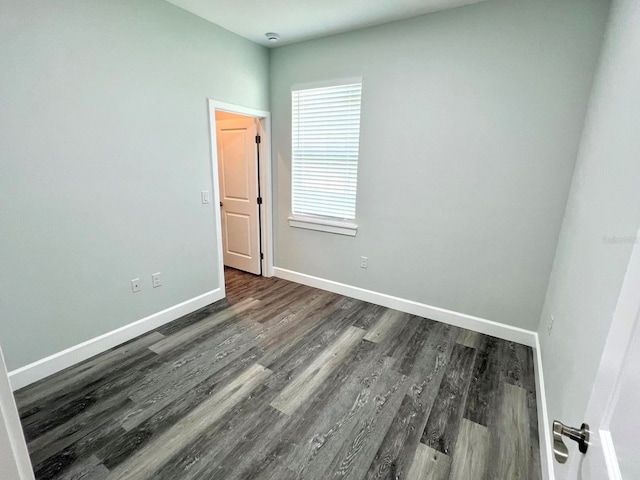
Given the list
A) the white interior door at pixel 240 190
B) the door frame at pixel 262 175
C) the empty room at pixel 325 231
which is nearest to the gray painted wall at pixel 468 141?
the empty room at pixel 325 231

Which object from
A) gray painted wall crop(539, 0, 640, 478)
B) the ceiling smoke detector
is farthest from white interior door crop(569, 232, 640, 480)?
the ceiling smoke detector

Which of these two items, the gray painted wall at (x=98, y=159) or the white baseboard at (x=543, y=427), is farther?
the gray painted wall at (x=98, y=159)

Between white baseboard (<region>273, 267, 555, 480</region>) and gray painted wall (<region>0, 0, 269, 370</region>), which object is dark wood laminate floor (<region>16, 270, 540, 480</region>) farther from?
gray painted wall (<region>0, 0, 269, 370</region>)

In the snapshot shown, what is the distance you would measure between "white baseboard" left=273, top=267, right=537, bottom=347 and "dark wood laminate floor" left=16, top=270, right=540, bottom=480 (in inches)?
3.8

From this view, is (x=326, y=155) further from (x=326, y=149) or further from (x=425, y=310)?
(x=425, y=310)

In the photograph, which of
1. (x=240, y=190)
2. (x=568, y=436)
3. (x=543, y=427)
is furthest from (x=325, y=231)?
(x=568, y=436)

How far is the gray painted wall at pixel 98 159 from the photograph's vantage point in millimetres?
1915

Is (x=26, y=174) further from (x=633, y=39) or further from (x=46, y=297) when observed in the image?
(x=633, y=39)

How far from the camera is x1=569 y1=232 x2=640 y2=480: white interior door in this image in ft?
1.54

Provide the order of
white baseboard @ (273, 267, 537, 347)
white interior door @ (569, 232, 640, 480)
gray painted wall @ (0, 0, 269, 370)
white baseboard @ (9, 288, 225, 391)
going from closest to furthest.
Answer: white interior door @ (569, 232, 640, 480)
gray painted wall @ (0, 0, 269, 370)
white baseboard @ (9, 288, 225, 391)
white baseboard @ (273, 267, 537, 347)

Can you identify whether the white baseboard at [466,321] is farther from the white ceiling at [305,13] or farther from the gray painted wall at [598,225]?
the white ceiling at [305,13]

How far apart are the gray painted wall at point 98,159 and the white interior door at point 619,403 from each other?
2821mm

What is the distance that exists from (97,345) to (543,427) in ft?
10.2

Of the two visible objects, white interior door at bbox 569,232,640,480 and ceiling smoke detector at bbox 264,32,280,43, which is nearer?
white interior door at bbox 569,232,640,480
